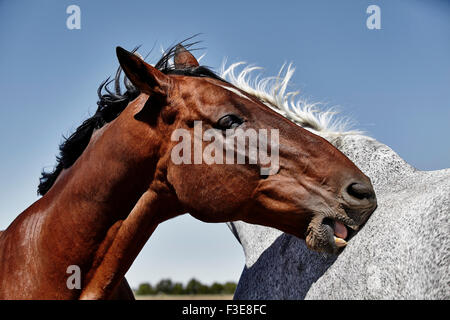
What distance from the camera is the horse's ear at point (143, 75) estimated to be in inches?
124

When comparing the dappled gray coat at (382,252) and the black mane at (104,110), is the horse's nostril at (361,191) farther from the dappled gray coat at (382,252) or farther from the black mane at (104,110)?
the black mane at (104,110)

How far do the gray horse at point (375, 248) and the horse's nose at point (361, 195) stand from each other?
0.06m

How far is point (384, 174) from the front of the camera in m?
2.96

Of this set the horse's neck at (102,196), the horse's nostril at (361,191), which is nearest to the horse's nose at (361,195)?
the horse's nostril at (361,191)

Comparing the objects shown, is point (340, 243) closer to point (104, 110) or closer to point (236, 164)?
point (236, 164)

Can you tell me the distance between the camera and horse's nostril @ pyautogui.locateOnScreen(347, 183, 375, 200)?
2668 mm

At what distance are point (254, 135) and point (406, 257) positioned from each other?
130cm

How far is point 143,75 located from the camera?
3277 mm

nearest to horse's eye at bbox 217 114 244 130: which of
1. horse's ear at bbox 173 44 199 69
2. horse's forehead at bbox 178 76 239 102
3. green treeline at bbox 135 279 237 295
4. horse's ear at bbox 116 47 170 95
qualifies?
horse's forehead at bbox 178 76 239 102

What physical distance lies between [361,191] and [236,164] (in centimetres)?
85

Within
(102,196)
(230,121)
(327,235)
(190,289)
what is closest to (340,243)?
(327,235)

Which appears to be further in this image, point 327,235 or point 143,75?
point 143,75
